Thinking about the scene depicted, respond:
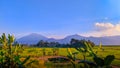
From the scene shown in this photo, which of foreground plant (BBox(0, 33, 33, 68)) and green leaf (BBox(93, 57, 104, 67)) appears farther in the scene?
foreground plant (BBox(0, 33, 33, 68))

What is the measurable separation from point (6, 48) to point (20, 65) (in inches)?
148

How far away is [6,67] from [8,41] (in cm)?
223

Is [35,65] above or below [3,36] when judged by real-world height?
below

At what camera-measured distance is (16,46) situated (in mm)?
18984

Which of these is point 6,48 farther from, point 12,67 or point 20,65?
point 20,65

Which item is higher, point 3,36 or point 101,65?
point 3,36

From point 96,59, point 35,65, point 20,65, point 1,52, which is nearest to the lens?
point 96,59

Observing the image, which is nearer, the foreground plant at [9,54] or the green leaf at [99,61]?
the green leaf at [99,61]

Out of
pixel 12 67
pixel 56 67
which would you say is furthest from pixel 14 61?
pixel 56 67

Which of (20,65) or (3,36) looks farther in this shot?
(3,36)

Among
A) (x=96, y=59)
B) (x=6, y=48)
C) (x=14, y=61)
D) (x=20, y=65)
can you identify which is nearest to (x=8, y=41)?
(x=6, y=48)

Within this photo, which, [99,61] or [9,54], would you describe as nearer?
[99,61]

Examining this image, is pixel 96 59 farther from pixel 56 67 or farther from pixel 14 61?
pixel 56 67

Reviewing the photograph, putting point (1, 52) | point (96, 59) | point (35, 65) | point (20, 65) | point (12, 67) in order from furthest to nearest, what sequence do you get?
point (35, 65) < point (1, 52) < point (12, 67) < point (20, 65) < point (96, 59)
